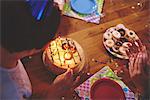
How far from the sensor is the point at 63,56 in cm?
131

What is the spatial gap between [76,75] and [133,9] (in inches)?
20.8

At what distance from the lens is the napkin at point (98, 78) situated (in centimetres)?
124

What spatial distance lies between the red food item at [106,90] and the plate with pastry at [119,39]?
6.5 inches

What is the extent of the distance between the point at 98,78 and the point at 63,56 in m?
0.18

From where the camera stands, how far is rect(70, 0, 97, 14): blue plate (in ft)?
4.88

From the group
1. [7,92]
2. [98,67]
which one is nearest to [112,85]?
[98,67]

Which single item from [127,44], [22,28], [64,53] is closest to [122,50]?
[127,44]

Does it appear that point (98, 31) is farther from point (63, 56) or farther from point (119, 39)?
point (63, 56)

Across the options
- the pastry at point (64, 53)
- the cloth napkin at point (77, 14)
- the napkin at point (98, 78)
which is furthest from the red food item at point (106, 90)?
the cloth napkin at point (77, 14)

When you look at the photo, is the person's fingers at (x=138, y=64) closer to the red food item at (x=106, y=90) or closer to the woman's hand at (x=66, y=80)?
the red food item at (x=106, y=90)

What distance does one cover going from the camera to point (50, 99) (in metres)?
1.16

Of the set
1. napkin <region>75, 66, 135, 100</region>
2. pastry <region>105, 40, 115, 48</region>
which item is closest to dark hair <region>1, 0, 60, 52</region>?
napkin <region>75, 66, 135, 100</region>

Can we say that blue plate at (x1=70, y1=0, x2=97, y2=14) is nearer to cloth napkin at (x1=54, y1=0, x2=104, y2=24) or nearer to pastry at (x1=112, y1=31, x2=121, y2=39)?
cloth napkin at (x1=54, y1=0, x2=104, y2=24)

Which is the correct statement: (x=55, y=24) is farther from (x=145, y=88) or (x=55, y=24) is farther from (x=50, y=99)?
(x=145, y=88)
